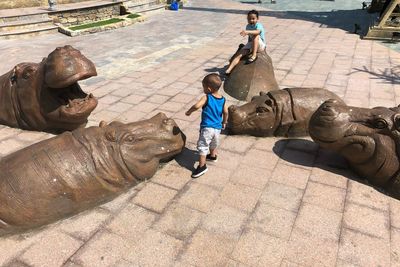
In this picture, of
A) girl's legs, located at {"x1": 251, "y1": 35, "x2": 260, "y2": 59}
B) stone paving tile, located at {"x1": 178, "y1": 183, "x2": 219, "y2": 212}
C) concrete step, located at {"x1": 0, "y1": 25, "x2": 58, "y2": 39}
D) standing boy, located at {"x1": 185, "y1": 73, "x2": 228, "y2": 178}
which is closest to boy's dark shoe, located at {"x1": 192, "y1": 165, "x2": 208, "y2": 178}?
standing boy, located at {"x1": 185, "y1": 73, "x2": 228, "y2": 178}

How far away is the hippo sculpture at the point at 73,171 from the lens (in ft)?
11.5

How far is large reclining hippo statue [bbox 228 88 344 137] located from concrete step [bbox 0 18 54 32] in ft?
35.1

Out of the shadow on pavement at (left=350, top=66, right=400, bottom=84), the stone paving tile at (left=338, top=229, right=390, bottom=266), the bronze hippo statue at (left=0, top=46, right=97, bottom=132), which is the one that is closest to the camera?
the stone paving tile at (left=338, top=229, right=390, bottom=266)

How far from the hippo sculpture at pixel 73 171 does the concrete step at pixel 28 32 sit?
33.9 feet

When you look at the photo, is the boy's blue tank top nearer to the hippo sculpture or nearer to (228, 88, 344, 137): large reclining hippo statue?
the hippo sculpture

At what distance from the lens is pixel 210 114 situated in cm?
439

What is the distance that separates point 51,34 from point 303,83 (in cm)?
996

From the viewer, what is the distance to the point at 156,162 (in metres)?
4.47

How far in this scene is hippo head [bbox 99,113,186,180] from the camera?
406 cm

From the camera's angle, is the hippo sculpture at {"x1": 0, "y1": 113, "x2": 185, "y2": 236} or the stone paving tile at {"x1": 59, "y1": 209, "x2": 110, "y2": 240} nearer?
the hippo sculpture at {"x1": 0, "y1": 113, "x2": 185, "y2": 236}

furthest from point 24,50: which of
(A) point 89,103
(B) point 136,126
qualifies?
(B) point 136,126

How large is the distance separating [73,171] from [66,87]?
2.11 meters

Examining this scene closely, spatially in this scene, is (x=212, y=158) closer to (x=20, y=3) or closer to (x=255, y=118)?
(x=255, y=118)

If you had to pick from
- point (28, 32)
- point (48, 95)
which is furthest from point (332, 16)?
point (48, 95)
